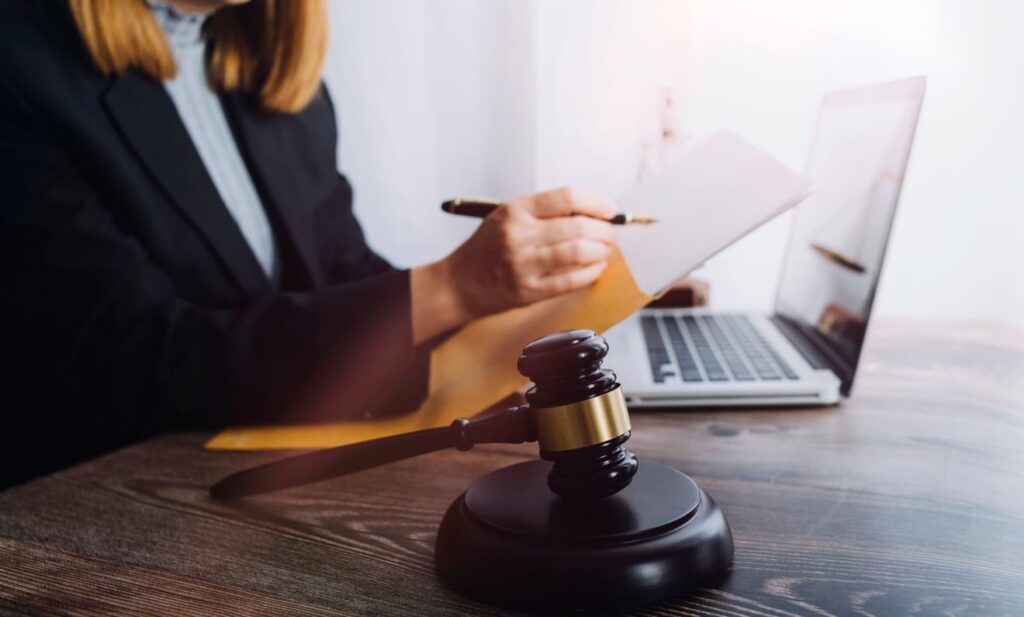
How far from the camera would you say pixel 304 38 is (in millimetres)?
1293

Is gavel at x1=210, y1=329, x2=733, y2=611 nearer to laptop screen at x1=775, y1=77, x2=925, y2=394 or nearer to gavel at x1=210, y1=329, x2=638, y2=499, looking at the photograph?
gavel at x1=210, y1=329, x2=638, y2=499

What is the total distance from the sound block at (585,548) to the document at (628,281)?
245mm

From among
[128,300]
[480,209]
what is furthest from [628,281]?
[128,300]

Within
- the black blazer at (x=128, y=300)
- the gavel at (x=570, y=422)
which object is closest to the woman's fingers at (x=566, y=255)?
the black blazer at (x=128, y=300)

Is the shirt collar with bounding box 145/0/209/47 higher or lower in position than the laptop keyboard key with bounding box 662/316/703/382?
higher

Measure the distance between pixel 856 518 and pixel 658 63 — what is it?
4.40ft

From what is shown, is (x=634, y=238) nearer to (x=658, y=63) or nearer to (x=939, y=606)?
(x=939, y=606)

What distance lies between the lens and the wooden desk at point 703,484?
0.43 m

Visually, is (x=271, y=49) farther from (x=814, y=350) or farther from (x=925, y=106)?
(x=925, y=106)

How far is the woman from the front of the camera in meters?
0.79

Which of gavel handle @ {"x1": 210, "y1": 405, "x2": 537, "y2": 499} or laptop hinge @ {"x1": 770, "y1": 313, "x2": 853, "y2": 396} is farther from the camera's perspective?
laptop hinge @ {"x1": 770, "y1": 313, "x2": 853, "y2": 396}

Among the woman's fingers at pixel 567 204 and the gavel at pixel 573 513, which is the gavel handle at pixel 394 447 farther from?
the woman's fingers at pixel 567 204

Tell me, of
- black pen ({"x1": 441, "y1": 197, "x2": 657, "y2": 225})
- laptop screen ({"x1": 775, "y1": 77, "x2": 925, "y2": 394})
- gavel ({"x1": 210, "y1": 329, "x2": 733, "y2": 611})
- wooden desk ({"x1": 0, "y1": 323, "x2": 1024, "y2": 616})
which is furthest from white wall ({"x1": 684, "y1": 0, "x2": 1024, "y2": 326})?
gavel ({"x1": 210, "y1": 329, "x2": 733, "y2": 611})

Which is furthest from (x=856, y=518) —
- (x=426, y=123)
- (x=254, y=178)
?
(x=426, y=123)
